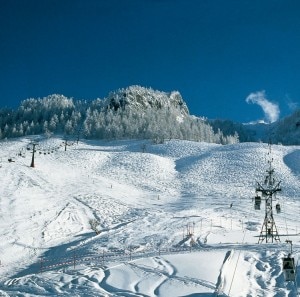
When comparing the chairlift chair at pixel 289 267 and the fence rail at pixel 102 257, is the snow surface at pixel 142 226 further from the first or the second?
the chairlift chair at pixel 289 267

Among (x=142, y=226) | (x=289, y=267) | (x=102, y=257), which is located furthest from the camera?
(x=142, y=226)

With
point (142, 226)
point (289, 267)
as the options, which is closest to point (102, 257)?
point (142, 226)

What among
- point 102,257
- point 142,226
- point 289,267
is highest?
point 142,226

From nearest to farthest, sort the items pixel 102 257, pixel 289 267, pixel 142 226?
1. pixel 289 267
2. pixel 102 257
3. pixel 142 226

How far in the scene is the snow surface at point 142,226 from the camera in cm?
2198

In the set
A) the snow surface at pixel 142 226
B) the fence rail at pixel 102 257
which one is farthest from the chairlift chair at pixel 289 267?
the fence rail at pixel 102 257

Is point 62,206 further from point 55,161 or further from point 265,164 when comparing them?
point 265,164

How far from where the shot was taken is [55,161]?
78562mm

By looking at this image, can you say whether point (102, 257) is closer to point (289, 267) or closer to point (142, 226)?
point (142, 226)

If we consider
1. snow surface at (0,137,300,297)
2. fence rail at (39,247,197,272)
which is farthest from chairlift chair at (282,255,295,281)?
fence rail at (39,247,197,272)

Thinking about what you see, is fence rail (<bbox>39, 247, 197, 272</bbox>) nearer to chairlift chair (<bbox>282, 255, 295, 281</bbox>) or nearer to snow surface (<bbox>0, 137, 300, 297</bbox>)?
snow surface (<bbox>0, 137, 300, 297</bbox>)

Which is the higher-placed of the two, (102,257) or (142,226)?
(142,226)

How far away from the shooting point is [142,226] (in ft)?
130

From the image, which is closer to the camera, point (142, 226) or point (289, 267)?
point (289, 267)
